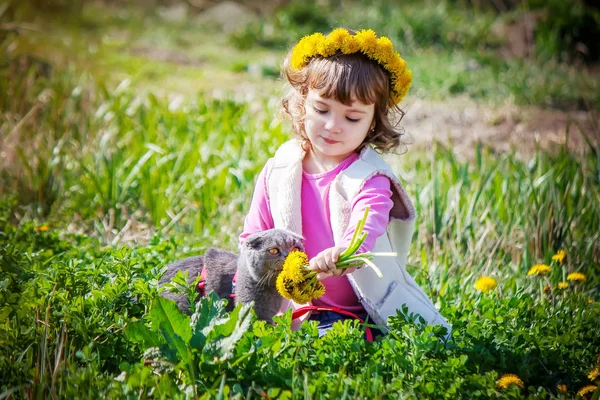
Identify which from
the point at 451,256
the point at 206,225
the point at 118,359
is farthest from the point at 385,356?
the point at 206,225

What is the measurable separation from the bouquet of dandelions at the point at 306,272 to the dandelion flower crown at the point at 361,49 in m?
0.72

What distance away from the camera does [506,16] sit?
12.6 metres

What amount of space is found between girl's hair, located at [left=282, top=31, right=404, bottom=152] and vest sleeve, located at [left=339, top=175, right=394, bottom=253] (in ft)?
Result: 0.88

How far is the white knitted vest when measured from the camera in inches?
120

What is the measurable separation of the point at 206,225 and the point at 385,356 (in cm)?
223

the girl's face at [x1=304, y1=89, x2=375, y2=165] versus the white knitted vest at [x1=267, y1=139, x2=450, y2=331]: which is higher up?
the girl's face at [x1=304, y1=89, x2=375, y2=165]

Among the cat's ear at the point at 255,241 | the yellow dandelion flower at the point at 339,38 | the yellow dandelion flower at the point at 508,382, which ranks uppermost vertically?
the yellow dandelion flower at the point at 339,38

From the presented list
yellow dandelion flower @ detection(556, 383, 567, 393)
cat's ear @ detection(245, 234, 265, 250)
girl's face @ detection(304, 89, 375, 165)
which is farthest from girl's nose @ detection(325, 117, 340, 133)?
yellow dandelion flower @ detection(556, 383, 567, 393)

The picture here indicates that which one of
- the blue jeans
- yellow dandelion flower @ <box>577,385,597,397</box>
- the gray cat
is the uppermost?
the gray cat

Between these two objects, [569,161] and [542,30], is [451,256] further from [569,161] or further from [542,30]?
[542,30]

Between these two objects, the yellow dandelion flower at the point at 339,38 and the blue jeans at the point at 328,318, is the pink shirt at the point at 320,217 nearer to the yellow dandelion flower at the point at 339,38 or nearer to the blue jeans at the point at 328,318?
the blue jeans at the point at 328,318

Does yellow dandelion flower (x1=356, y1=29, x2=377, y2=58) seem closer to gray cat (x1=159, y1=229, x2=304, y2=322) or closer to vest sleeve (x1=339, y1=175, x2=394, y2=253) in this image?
vest sleeve (x1=339, y1=175, x2=394, y2=253)

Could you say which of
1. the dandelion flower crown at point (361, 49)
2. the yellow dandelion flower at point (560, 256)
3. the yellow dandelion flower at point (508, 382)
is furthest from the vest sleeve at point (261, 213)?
the yellow dandelion flower at point (560, 256)

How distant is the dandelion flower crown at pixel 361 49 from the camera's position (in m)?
3.02
